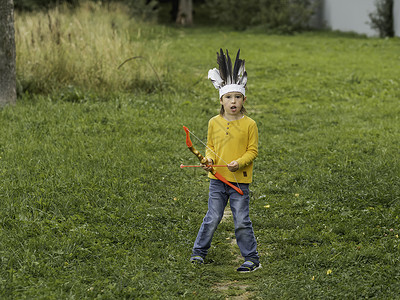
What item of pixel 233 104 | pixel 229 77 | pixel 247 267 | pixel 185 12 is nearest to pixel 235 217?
pixel 247 267

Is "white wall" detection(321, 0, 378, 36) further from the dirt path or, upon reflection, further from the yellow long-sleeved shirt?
the dirt path

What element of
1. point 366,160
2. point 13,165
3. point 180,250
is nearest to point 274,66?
point 366,160

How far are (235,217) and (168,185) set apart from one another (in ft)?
7.16

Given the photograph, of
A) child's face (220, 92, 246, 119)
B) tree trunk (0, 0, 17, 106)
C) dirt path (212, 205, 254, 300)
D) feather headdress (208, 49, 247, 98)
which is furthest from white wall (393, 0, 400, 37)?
dirt path (212, 205, 254, 300)

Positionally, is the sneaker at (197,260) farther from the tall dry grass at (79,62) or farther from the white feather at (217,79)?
the tall dry grass at (79,62)

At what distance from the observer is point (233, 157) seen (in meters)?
4.81

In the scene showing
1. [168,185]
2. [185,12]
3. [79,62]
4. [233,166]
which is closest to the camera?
[233,166]

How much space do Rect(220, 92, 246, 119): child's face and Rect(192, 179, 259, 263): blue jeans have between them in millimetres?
575

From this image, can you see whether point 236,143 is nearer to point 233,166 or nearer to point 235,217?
point 233,166

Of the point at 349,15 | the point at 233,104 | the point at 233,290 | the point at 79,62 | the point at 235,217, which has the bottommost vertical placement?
the point at 233,290

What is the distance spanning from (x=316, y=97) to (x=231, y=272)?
782 cm

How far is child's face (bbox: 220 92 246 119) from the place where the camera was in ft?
15.7

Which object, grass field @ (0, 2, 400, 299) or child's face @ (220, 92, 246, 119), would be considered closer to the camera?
grass field @ (0, 2, 400, 299)

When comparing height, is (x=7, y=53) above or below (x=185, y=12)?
below
